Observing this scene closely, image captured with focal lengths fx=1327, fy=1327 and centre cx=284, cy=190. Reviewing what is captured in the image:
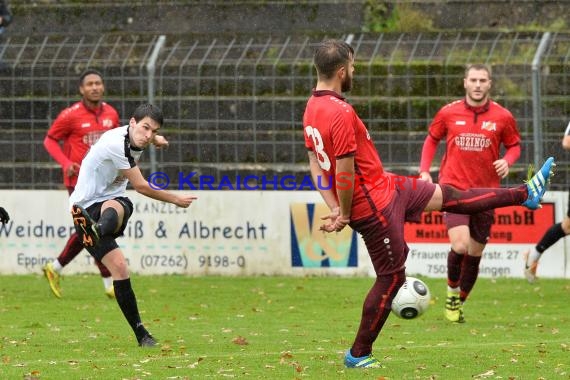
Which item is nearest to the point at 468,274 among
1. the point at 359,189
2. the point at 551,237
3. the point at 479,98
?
the point at 479,98

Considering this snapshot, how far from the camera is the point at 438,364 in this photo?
9219mm

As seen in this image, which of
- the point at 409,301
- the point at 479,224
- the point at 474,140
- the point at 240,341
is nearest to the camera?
the point at 409,301

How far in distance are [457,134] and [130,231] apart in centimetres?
566

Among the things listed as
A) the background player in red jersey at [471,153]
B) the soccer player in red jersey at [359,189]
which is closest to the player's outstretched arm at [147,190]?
the soccer player in red jersey at [359,189]

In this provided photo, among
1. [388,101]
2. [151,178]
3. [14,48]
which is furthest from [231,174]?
[14,48]

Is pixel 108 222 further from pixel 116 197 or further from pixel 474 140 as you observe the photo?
pixel 474 140

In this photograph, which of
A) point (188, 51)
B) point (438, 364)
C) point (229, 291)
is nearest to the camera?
point (438, 364)

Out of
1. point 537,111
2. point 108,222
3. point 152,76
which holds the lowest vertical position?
point 108,222

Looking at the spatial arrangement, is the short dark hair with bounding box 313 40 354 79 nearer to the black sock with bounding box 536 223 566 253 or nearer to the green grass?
the green grass

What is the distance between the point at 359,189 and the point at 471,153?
13.1ft

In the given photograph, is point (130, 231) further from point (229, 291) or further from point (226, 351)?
point (226, 351)

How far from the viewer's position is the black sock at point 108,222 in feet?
34.4

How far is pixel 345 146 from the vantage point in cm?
841

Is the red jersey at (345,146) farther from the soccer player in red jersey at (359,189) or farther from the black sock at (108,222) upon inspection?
the black sock at (108,222)
